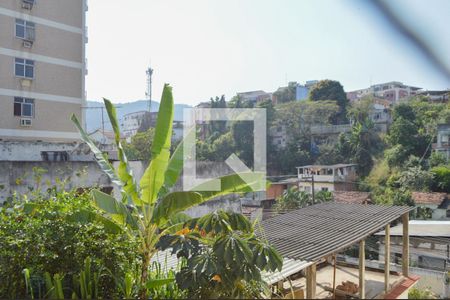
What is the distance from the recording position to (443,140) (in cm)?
1734

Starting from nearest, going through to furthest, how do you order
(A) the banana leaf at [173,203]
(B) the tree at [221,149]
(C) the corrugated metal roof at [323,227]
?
(A) the banana leaf at [173,203] → (C) the corrugated metal roof at [323,227] → (B) the tree at [221,149]

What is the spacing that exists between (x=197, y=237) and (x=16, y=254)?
1.42m

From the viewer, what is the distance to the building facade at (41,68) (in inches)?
503

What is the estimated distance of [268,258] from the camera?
8.59ft

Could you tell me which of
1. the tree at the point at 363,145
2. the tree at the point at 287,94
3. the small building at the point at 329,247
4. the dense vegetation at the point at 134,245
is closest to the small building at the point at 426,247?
the small building at the point at 329,247

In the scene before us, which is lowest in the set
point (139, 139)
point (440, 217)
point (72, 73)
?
point (440, 217)

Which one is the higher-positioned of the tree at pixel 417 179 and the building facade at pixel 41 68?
the building facade at pixel 41 68

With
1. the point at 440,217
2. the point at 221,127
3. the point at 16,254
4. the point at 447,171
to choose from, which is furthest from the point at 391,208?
the point at 447,171

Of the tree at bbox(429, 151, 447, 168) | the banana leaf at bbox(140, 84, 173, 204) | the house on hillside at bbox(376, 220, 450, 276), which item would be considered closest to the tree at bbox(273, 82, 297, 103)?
the tree at bbox(429, 151, 447, 168)

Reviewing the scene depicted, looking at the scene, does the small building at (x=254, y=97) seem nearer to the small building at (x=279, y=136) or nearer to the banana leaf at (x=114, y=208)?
the small building at (x=279, y=136)

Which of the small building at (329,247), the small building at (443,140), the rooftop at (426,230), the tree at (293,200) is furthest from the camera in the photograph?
the tree at (293,200)

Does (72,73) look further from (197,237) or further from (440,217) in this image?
(440,217)

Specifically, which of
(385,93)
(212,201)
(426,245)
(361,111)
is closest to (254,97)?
(385,93)

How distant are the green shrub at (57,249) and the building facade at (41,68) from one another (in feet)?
37.1
